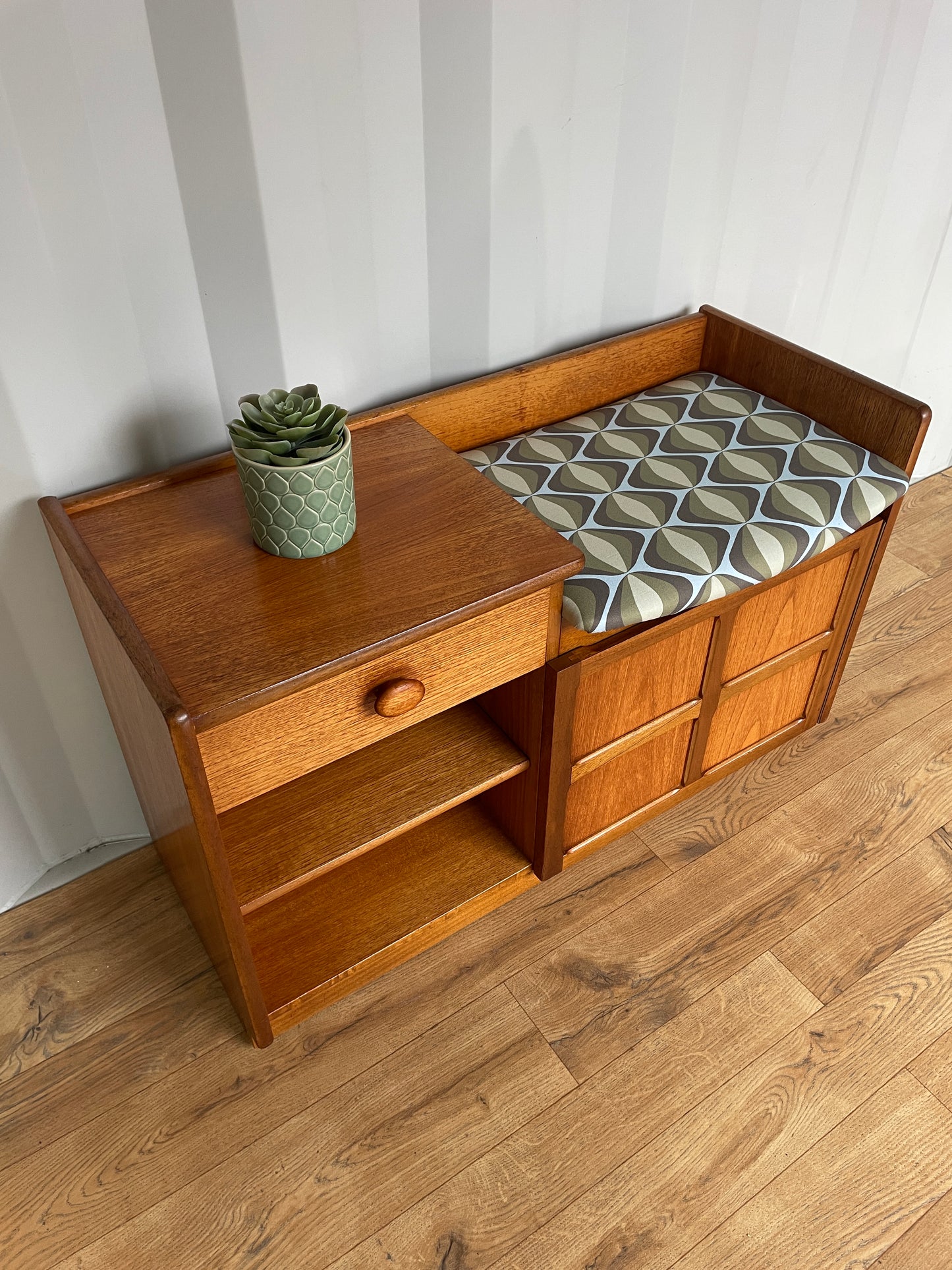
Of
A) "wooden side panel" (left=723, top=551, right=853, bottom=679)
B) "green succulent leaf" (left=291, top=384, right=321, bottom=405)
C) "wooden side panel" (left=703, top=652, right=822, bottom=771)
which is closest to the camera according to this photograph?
"green succulent leaf" (left=291, top=384, right=321, bottom=405)

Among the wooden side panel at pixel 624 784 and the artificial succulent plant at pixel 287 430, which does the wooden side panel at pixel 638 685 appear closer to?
the wooden side panel at pixel 624 784

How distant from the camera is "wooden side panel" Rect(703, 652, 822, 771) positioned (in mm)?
1440

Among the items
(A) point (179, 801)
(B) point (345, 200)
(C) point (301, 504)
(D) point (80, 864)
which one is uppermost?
(B) point (345, 200)

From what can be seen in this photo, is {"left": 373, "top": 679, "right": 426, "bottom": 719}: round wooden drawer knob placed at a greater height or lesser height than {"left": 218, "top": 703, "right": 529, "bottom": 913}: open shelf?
greater

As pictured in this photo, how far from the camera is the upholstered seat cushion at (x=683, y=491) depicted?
1.15 meters

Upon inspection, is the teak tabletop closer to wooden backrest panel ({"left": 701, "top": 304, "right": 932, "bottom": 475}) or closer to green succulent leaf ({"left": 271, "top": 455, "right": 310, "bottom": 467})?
green succulent leaf ({"left": 271, "top": 455, "right": 310, "bottom": 467})

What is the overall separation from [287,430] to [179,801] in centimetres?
41

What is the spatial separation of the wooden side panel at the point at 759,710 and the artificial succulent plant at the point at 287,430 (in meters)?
0.73

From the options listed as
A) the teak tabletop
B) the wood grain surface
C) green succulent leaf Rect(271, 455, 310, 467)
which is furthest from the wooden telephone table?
the wood grain surface

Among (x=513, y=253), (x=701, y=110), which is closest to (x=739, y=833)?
(x=513, y=253)

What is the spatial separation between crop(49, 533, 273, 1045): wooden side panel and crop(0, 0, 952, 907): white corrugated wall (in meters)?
0.12

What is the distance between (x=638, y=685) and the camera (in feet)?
4.06

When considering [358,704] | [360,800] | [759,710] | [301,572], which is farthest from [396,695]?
[759,710]

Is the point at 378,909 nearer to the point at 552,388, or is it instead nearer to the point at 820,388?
the point at 552,388
